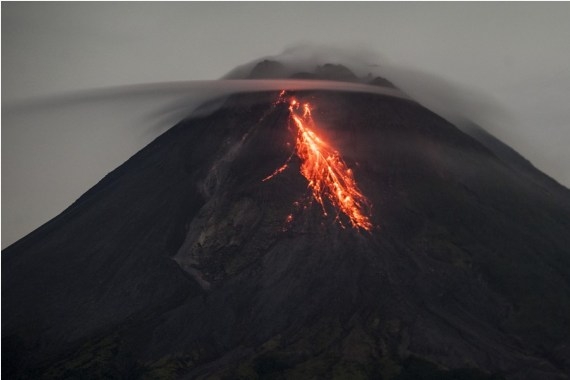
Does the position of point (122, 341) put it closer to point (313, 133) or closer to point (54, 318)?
point (54, 318)

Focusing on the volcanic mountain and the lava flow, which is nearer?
the volcanic mountain

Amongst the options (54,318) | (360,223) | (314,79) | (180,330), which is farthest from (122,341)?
(314,79)

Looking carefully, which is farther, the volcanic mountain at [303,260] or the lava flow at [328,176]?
the lava flow at [328,176]

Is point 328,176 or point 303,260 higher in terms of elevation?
point 328,176
